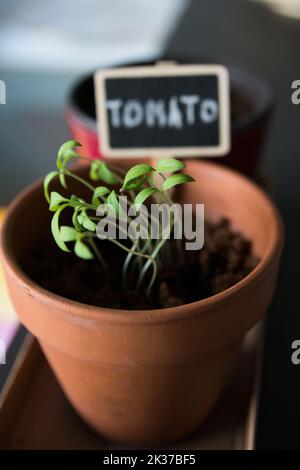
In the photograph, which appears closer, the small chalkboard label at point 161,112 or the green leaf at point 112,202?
the green leaf at point 112,202

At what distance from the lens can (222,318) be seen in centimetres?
47

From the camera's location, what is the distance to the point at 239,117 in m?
0.84

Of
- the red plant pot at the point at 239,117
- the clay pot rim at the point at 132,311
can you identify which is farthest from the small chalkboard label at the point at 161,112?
the clay pot rim at the point at 132,311

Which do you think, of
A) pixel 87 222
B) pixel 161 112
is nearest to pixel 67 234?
pixel 87 222

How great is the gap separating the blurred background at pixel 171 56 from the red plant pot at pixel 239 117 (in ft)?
0.05

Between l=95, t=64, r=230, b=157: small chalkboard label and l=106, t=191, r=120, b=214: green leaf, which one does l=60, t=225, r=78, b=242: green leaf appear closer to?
l=106, t=191, r=120, b=214: green leaf

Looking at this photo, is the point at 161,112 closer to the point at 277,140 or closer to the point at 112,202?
the point at 112,202

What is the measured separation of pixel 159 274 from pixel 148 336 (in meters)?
0.11

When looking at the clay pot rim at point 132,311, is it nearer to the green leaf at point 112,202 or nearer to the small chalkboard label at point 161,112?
the green leaf at point 112,202

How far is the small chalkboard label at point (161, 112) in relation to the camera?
0.65 m

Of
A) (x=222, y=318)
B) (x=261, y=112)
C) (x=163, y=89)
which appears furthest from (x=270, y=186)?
(x=222, y=318)

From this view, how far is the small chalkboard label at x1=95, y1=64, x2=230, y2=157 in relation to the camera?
0.65 m
